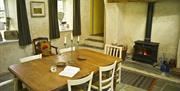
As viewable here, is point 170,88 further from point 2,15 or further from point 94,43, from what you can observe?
point 2,15

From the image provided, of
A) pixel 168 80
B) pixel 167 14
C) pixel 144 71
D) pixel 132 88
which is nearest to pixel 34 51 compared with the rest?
pixel 132 88

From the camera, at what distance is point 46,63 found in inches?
102

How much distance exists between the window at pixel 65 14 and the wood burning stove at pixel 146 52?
7.84ft

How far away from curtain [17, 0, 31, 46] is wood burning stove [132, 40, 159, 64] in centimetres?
317

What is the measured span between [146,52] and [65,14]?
121 inches

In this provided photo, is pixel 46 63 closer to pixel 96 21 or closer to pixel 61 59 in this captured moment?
pixel 61 59

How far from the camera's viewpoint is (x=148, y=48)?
452 cm

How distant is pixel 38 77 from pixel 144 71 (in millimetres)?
2999

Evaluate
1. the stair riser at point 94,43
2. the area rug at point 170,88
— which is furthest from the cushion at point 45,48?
the area rug at point 170,88

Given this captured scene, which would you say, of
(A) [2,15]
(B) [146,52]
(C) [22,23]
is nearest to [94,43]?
(B) [146,52]

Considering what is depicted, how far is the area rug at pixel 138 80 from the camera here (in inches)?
136

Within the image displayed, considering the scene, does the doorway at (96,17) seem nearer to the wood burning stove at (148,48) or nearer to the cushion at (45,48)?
the wood burning stove at (148,48)

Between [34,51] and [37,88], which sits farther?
[34,51]

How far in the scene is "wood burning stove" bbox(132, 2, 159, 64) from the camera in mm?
4438
